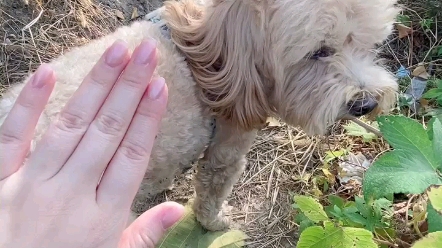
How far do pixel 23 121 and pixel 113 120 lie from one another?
0.20 metres

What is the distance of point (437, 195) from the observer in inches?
54.9

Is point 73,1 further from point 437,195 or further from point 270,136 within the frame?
point 437,195

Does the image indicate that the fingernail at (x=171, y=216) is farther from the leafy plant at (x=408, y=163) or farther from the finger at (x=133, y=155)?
the leafy plant at (x=408, y=163)

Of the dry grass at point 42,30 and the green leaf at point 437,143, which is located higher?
the green leaf at point 437,143

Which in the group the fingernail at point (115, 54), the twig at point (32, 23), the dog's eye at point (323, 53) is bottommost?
the twig at point (32, 23)

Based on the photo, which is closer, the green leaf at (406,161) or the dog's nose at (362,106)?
the green leaf at (406,161)

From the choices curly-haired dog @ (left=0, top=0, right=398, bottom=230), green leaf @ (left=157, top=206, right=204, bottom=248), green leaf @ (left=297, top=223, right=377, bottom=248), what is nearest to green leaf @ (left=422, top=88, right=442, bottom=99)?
curly-haired dog @ (left=0, top=0, right=398, bottom=230)

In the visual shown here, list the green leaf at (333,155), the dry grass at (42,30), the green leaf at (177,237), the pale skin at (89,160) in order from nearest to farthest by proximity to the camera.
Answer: the pale skin at (89,160) → the green leaf at (177,237) → the green leaf at (333,155) → the dry grass at (42,30)

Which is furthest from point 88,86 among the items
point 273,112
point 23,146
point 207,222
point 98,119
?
point 207,222

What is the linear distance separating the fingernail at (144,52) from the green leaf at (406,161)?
83 cm

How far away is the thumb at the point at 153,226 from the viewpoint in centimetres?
119

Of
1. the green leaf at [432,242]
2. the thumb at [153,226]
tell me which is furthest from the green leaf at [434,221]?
the thumb at [153,226]

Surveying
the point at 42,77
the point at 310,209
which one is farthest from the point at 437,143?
the point at 42,77

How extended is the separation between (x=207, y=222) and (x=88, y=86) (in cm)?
170
